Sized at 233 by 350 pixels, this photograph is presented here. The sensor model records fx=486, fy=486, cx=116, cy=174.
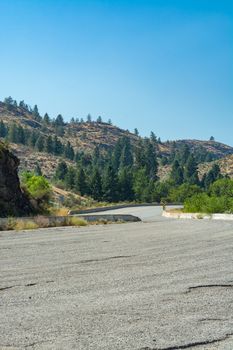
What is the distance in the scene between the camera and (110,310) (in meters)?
7.12

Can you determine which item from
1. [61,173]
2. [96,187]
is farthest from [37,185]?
[61,173]

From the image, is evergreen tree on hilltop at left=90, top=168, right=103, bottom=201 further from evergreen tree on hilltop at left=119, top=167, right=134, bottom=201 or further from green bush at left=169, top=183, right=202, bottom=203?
green bush at left=169, top=183, right=202, bottom=203

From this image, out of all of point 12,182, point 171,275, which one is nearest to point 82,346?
point 171,275

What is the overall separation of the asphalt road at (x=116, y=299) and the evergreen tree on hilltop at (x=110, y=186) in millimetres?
98317

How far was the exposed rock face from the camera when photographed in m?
32.7

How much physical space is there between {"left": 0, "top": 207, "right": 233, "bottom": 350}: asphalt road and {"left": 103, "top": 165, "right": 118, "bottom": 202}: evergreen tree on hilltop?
3871 inches

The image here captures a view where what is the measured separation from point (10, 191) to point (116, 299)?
27494 millimetres

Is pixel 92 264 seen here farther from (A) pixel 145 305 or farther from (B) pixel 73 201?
(B) pixel 73 201

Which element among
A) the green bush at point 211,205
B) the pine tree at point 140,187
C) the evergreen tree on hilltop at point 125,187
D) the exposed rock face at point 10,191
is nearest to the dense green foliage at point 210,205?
the green bush at point 211,205

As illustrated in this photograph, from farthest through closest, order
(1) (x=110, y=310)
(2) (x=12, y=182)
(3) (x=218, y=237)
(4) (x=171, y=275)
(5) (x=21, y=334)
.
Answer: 1. (2) (x=12, y=182)
2. (3) (x=218, y=237)
3. (4) (x=171, y=275)
4. (1) (x=110, y=310)
5. (5) (x=21, y=334)

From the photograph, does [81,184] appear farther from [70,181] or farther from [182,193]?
[182,193]

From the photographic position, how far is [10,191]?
34.3 m

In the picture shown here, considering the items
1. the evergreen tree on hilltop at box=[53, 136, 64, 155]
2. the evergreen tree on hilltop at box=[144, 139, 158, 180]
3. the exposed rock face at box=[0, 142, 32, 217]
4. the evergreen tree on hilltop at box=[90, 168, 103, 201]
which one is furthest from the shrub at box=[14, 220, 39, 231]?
the evergreen tree on hilltop at box=[53, 136, 64, 155]

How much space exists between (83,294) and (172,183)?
12477 cm
